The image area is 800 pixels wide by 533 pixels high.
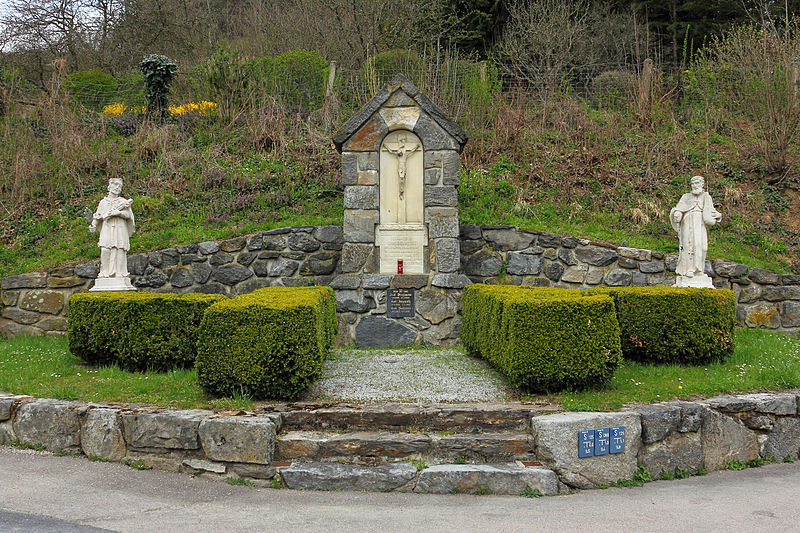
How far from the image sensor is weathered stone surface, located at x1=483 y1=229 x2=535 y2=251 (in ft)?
32.7

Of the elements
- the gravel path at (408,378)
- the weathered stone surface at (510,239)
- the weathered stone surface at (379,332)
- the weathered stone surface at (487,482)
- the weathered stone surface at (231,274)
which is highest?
the weathered stone surface at (510,239)

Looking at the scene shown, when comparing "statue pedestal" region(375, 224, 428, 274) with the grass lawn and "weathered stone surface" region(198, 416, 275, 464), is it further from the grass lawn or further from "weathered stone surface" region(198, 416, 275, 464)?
"weathered stone surface" region(198, 416, 275, 464)

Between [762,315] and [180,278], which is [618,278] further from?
[180,278]

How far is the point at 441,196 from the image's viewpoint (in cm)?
898

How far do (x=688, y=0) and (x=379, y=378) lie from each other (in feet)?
62.0

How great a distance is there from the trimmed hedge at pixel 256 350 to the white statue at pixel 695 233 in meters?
5.54

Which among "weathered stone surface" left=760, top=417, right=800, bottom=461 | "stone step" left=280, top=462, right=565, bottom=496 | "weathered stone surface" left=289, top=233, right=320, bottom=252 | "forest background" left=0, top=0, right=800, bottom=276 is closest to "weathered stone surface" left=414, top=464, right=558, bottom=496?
"stone step" left=280, top=462, right=565, bottom=496

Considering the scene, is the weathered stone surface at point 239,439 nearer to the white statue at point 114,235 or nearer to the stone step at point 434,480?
the stone step at point 434,480

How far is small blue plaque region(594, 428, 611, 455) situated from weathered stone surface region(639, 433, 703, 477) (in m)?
0.40

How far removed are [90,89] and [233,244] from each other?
814 centimetres

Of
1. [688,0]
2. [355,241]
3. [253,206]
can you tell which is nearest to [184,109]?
[253,206]

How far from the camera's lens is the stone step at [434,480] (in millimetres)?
4562

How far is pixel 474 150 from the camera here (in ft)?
41.4

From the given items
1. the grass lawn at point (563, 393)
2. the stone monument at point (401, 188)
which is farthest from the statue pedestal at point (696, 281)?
the stone monument at point (401, 188)
